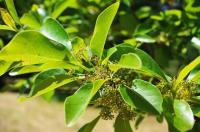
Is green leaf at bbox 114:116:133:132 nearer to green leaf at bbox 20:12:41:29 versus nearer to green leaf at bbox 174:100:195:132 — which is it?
green leaf at bbox 174:100:195:132

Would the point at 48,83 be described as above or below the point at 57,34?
below

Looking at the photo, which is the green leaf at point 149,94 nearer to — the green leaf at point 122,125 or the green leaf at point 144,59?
the green leaf at point 144,59

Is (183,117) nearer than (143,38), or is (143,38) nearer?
(183,117)

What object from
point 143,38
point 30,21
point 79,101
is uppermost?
point 143,38

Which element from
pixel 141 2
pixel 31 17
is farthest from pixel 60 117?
pixel 31 17

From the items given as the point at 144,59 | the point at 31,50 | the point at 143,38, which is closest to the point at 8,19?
the point at 31,50

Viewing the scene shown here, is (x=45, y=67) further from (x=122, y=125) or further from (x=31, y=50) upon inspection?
(x=122, y=125)

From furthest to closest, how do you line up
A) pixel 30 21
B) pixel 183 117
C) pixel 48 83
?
pixel 30 21, pixel 48 83, pixel 183 117
